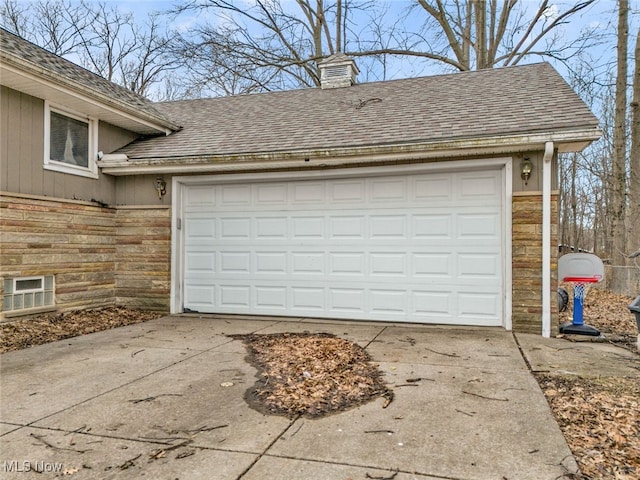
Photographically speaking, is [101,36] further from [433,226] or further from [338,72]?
[433,226]

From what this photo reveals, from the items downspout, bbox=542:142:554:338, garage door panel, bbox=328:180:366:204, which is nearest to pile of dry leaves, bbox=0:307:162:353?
garage door panel, bbox=328:180:366:204

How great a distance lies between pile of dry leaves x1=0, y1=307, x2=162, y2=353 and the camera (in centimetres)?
520

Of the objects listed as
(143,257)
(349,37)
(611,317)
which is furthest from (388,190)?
(349,37)

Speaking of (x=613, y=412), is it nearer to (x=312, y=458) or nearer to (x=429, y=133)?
(x=312, y=458)

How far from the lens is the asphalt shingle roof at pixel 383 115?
611 cm

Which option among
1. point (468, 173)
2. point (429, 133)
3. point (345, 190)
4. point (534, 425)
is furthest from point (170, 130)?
point (534, 425)

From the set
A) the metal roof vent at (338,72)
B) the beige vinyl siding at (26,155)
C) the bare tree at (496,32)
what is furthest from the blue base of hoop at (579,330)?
the bare tree at (496,32)

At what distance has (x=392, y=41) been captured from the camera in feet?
51.0

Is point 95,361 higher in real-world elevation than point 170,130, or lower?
lower

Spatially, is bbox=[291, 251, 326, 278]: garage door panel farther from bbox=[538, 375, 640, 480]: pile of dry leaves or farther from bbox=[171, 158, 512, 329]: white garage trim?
bbox=[538, 375, 640, 480]: pile of dry leaves

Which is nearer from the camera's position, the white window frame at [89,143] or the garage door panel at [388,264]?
the white window frame at [89,143]

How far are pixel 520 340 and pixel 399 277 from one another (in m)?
1.81

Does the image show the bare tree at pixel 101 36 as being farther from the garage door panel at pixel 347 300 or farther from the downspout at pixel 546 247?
the downspout at pixel 546 247
